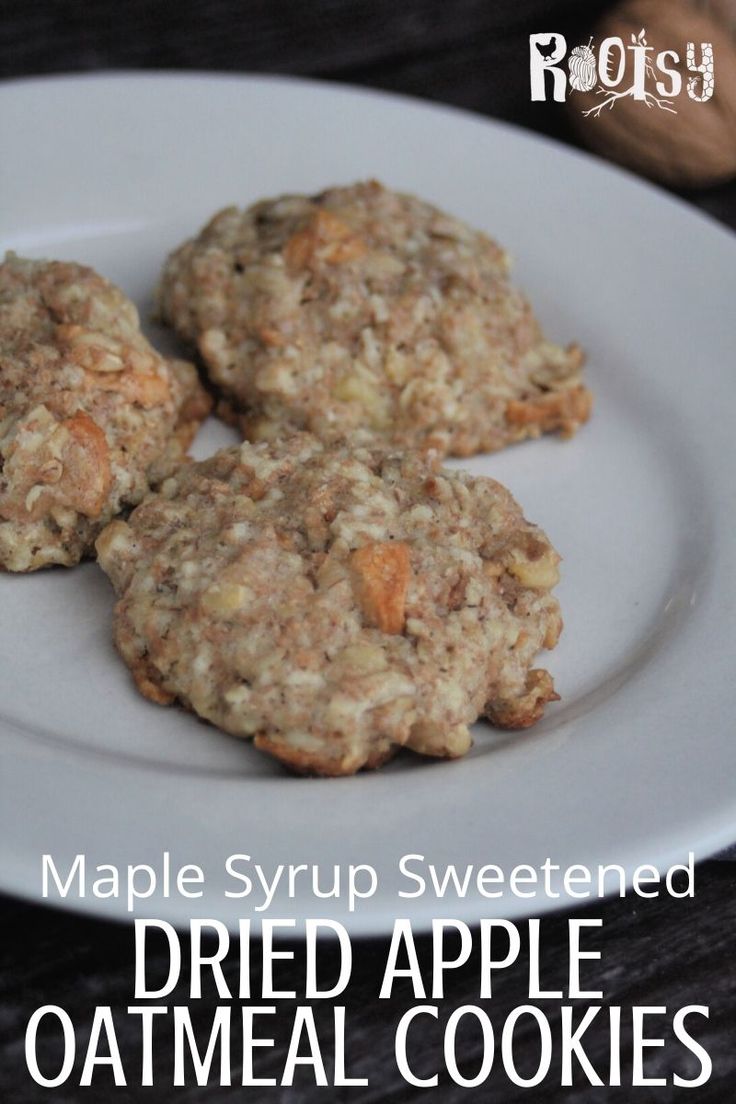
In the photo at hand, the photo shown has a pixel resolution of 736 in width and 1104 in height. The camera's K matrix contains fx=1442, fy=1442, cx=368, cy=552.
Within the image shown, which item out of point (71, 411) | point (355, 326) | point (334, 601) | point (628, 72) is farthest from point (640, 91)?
point (334, 601)

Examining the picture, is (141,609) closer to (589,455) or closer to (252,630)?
(252,630)

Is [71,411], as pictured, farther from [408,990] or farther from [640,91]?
[640,91]

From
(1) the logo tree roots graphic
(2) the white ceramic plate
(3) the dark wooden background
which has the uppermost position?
(1) the logo tree roots graphic

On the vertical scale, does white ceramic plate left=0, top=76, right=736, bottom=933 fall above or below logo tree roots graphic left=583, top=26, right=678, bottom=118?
below

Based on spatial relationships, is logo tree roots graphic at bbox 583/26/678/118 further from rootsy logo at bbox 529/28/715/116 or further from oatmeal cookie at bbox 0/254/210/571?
oatmeal cookie at bbox 0/254/210/571

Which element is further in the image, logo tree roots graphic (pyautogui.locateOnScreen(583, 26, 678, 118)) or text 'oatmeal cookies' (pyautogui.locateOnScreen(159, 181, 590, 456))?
logo tree roots graphic (pyautogui.locateOnScreen(583, 26, 678, 118))

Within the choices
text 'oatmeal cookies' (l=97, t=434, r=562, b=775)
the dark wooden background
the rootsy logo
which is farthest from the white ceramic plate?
the rootsy logo

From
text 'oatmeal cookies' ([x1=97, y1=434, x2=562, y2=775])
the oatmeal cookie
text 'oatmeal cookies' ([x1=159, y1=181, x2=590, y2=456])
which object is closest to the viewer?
text 'oatmeal cookies' ([x1=97, y1=434, x2=562, y2=775])

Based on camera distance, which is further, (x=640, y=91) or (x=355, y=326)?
(x=640, y=91)
